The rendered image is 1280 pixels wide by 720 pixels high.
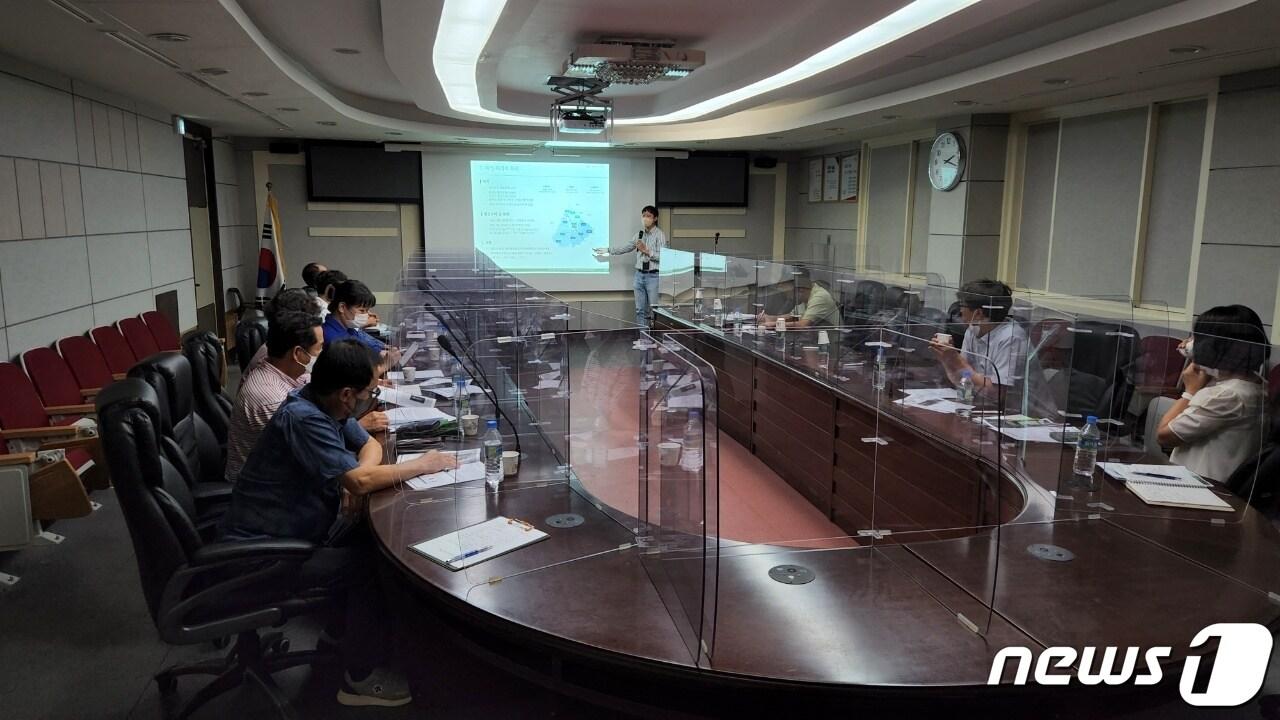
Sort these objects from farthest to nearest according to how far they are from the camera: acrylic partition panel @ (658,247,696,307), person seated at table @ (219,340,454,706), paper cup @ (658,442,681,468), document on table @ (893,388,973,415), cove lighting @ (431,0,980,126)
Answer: acrylic partition panel @ (658,247,696,307), cove lighting @ (431,0,980,126), document on table @ (893,388,973,415), person seated at table @ (219,340,454,706), paper cup @ (658,442,681,468)

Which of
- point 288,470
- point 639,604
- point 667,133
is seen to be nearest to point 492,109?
point 667,133

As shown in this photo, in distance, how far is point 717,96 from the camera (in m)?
7.39

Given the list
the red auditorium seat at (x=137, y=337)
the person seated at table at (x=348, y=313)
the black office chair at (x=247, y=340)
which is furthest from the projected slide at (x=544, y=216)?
the black office chair at (x=247, y=340)

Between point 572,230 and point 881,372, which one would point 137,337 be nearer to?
point 881,372

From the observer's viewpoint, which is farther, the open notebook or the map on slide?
the map on slide

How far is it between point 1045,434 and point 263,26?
15.5ft

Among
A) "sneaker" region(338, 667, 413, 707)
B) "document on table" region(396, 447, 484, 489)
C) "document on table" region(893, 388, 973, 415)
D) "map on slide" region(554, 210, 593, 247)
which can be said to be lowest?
"sneaker" region(338, 667, 413, 707)

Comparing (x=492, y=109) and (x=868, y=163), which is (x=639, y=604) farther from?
(x=868, y=163)

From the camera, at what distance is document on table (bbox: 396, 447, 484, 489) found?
2.79 meters

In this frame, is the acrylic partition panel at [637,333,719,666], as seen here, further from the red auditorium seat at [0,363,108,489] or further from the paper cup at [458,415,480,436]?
the red auditorium seat at [0,363,108,489]

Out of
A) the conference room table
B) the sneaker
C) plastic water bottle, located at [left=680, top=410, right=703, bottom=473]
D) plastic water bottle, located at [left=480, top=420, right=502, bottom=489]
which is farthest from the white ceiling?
the sneaker

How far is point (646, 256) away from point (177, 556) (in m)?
8.38

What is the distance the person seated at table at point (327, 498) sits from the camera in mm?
2518

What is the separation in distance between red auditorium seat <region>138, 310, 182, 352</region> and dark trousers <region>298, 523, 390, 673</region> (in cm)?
449
